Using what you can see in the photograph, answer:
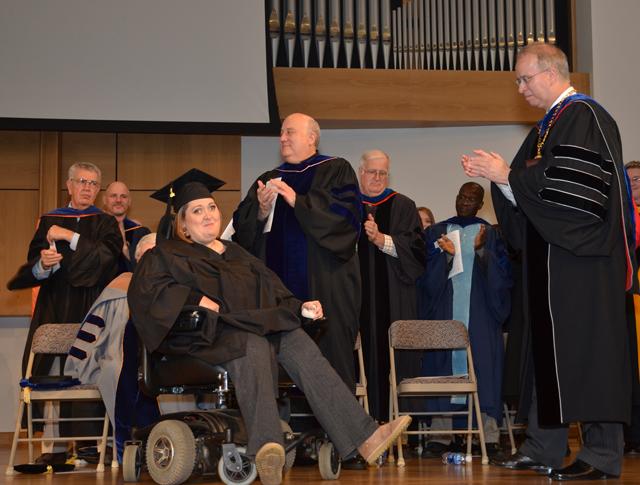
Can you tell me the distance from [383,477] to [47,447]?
2398 millimetres

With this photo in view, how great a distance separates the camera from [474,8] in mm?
8773

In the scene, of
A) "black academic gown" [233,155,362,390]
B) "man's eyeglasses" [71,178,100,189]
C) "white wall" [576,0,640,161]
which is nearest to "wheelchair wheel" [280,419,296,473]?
"black academic gown" [233,155,362,390]

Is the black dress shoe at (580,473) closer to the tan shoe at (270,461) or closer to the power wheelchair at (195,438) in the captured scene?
the power wheelchair at (195,438)

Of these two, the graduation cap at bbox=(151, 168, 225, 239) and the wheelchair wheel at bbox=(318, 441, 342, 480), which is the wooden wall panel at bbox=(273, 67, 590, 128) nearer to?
the graduation cap at bbox=(151, 168, 225, 239)

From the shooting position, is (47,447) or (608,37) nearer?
(47,447)

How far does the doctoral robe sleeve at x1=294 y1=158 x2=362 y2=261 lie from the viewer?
530cm

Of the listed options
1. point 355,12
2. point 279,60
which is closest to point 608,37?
point 355,12

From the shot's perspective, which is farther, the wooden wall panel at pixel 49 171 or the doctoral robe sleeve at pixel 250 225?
the wooden wall panel at pixel 49 171

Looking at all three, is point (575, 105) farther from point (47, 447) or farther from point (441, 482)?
point (47, 447)

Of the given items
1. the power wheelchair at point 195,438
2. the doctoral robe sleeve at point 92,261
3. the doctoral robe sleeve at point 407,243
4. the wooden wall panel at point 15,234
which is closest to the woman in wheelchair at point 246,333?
the power wheelchair at point 195,438

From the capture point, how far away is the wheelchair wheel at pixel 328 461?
446 cm

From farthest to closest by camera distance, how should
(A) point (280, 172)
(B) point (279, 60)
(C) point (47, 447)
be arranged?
(B) point (279, 60) → (C) point (47, 447) → (A) point (280, 172)

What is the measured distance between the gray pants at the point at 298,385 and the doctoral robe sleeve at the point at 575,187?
1.17 metres

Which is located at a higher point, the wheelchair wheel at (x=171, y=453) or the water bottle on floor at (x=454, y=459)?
the wheelchair wheel at (x=171, y=453)
